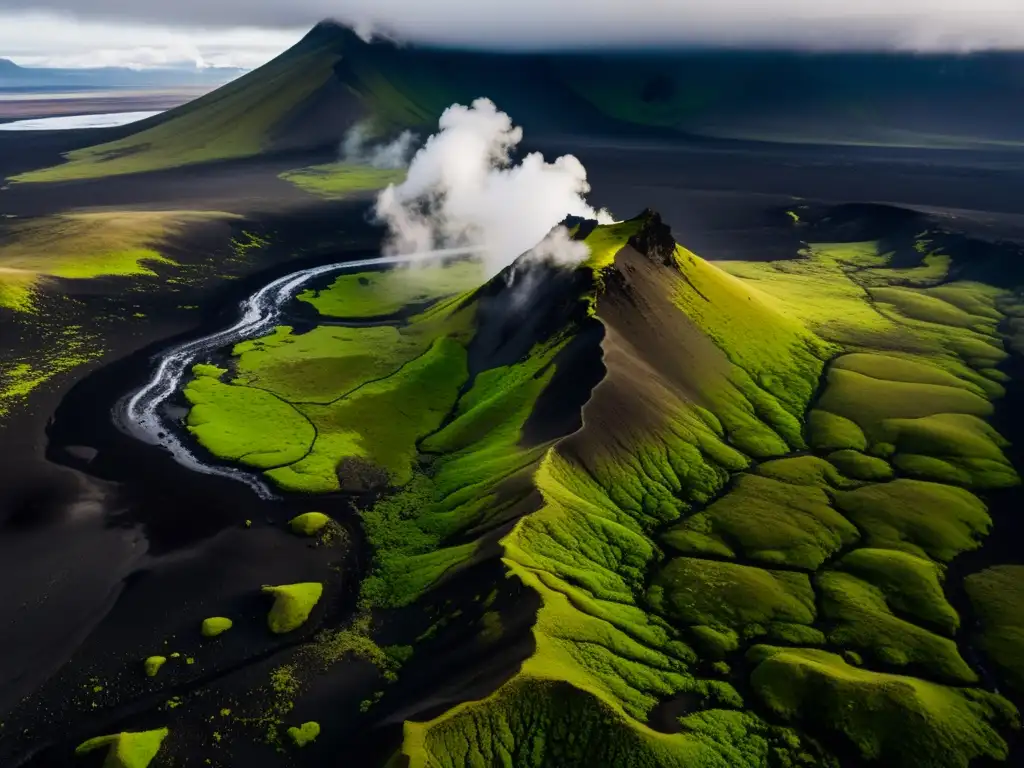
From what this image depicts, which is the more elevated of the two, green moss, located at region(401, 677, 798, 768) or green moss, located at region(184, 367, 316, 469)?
green moss, located at region(401, 677, 798, 768)

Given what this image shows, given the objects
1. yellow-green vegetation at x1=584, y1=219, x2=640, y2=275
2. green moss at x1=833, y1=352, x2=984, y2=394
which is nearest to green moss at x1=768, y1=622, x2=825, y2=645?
yellow-green vegetation at x1=584, y1=219, x2=640, y2=275

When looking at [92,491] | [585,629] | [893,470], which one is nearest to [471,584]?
[585,629]

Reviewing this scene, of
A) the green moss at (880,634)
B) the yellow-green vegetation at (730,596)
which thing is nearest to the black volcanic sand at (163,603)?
the green moss at (880,634)

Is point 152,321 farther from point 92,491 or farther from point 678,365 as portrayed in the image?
point 678,365

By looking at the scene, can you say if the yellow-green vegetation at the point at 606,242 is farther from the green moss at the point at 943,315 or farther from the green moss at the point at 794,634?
the green moss at the point at 943,315

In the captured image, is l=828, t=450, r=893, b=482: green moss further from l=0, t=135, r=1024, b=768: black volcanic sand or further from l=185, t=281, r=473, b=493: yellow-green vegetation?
l=185, t=281, r=473, b=493: yellow-green vegetation
